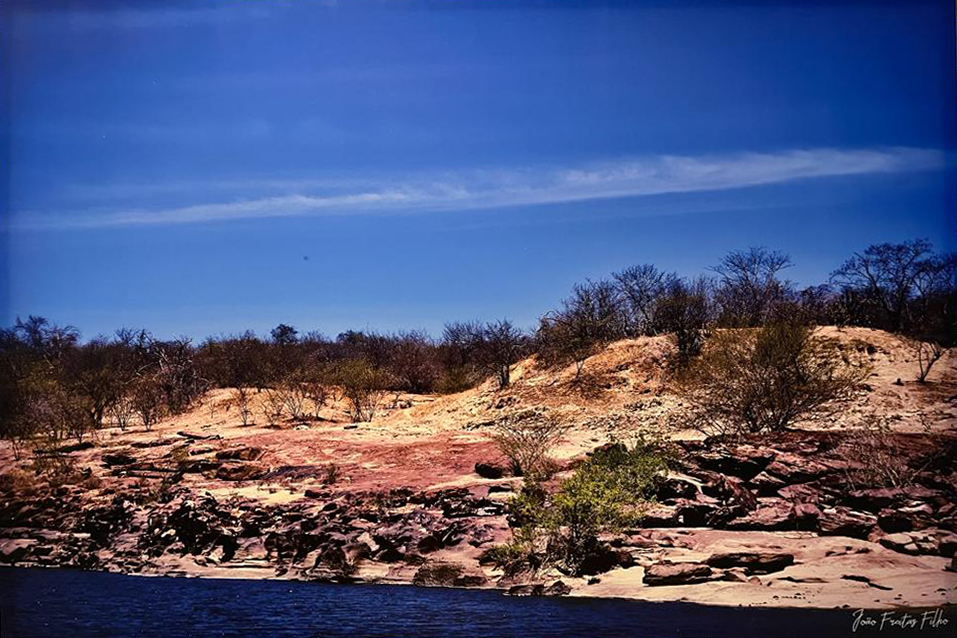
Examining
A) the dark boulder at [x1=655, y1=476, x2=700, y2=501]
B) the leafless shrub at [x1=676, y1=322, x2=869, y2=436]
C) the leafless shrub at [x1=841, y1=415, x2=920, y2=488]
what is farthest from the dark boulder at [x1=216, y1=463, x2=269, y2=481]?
the leafless shrub at [x1=841, y1=415, x2=920, y2=488]

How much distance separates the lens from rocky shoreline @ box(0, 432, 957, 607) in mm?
12805

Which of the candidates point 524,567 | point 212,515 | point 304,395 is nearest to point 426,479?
point 212,515

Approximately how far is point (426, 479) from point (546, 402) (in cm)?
1071

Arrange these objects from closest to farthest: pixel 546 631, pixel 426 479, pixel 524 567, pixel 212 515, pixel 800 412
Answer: pixel 546 631, pixel 524 567, pixel 212 515, pixel 426 479, pixel 800 412

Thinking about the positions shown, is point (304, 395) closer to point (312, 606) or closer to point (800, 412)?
point (800, 412)

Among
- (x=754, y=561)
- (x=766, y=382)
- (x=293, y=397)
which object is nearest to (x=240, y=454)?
(x=293, y=397)

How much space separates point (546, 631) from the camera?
37.3 ft

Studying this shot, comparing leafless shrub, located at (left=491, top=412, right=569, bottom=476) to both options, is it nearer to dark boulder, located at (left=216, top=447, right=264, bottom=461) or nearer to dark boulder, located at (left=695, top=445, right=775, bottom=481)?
dark boulder, located at (left=695, top=445, right=775, bottom=481)

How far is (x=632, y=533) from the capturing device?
15.2 m

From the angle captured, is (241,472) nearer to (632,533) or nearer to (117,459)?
(117,459)

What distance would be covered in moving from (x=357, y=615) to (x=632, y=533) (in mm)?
5105

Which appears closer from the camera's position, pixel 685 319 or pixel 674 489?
pixel 674 489

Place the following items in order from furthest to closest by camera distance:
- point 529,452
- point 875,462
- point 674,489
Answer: point 529,452 < point 674,489 < point 875,462

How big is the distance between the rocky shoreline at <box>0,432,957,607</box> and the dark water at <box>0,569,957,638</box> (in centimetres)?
50
